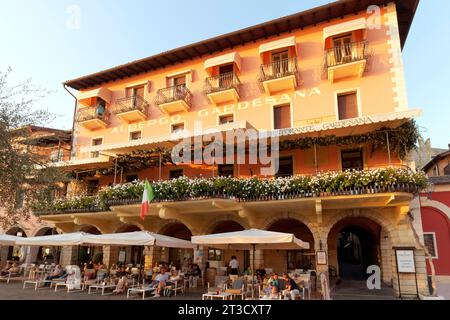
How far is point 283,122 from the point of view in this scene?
17.8 m

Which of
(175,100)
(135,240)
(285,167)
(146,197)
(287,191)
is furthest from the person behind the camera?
(175,100)

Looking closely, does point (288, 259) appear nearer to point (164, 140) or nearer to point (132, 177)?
point (164, 140)

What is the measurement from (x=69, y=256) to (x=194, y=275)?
1016 centimetres

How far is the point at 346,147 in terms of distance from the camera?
16.2m

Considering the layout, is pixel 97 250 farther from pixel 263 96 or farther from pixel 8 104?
pixel 263 96

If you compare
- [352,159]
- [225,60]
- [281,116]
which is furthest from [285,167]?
[225,60]

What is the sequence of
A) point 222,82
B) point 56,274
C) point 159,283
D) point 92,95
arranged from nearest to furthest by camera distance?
point 159,283 → point 56,274 → point 222,82 → point 92,95

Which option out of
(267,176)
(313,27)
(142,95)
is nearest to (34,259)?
(142,95)

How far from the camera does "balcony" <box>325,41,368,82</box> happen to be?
625 inches

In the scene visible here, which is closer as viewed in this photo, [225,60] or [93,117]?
[225,60]

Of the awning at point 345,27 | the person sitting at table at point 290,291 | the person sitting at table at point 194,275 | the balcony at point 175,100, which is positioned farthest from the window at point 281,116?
the person sitting at table at point 290,291

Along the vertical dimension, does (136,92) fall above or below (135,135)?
above

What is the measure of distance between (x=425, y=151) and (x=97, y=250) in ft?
63.5

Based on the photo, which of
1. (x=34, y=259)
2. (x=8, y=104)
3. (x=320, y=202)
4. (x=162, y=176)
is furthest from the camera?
(x=34, y=259)
